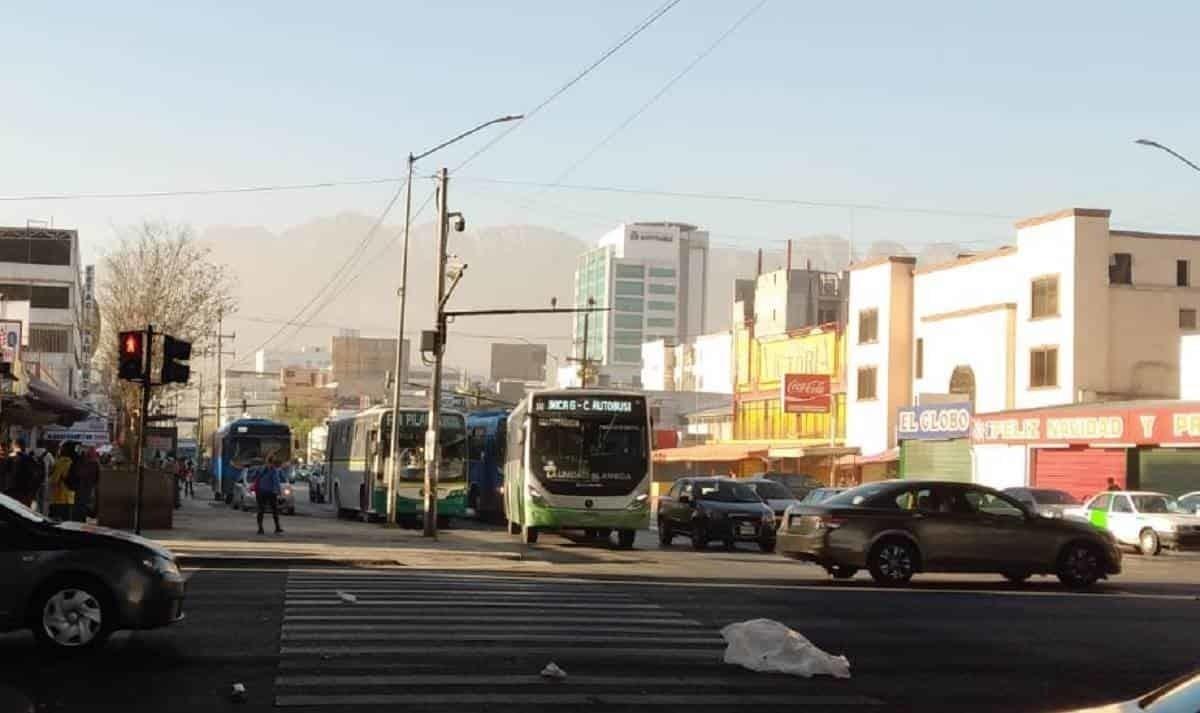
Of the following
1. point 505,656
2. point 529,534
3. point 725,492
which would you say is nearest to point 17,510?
point 505,656

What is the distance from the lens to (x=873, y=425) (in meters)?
71.5

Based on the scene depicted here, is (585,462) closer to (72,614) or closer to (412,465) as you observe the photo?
(412,465)

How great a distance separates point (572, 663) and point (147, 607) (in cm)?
367

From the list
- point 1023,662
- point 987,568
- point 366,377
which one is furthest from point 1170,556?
point 366,377

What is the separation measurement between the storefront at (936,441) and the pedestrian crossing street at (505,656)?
4299 centimetres

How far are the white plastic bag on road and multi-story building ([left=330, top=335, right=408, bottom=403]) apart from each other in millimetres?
163785

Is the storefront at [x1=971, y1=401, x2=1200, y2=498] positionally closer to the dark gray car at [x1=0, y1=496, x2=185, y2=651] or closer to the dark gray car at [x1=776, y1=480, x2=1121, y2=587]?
the dark gray car at [x1=776, y1=480, x2=1121, y2=587]

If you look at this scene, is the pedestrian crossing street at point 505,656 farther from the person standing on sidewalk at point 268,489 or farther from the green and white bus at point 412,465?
the green and white bus at point 412,465

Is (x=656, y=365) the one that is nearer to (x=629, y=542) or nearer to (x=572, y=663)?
(x=629, y=542)

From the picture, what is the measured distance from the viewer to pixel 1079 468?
2087 inches

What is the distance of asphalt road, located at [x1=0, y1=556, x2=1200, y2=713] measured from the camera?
37.7 ft

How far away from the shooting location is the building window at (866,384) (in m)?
71.8

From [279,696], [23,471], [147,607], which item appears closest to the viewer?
[279,696]

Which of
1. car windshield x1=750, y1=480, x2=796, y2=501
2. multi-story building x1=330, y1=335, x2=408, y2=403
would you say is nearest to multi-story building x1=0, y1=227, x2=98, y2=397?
car windshield x1=750, y1=480, x2=796, y2=501
